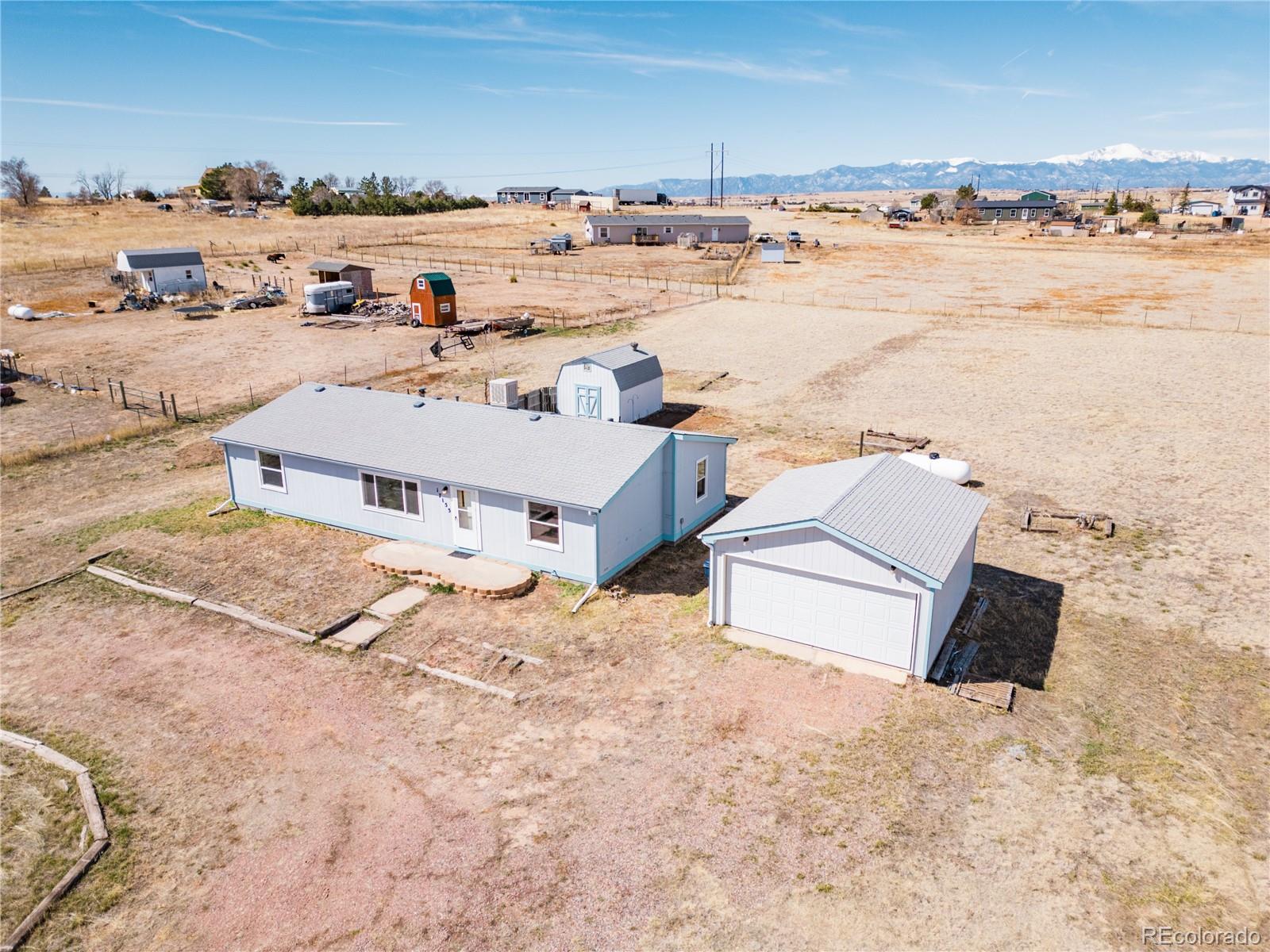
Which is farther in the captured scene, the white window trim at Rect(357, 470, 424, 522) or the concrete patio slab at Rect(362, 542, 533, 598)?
the white window trim at Rect(357, 470, 424, 522)

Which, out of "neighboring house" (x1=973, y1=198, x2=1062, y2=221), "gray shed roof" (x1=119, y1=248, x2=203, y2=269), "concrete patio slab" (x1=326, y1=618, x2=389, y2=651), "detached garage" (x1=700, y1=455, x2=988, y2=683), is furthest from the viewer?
"neighboring house" (x1=973, y1=198, x2=1062, y2=221)

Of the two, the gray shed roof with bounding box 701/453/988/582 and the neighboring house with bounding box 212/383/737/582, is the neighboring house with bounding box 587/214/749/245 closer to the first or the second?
the neighboring house with bounding box 212/383/737/582

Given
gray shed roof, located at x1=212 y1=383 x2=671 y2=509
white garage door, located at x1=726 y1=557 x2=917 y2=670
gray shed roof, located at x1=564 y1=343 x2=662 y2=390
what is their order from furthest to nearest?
gray shed roof, located at x1=564 y1=343 x2=662 y2=390 → gray shed roof, located at x1=212 y1=383 x2=671 y2=509 → white garage door, located at x1=726 y1=557 x2=917 y2=670

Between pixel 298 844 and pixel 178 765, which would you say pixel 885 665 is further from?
pixel 178 765

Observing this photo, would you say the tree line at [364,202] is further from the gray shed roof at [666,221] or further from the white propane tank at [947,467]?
the white propane tank at [947,467]

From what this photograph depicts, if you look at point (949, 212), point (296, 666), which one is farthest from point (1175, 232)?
point (296, 666)

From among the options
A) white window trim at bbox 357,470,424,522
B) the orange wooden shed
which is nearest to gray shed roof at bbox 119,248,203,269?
the orange wooden shed

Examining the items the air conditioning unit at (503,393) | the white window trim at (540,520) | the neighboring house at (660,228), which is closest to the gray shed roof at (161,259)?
the neighboring house at (660,228)

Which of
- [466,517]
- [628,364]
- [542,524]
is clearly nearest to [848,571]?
[542,524]
